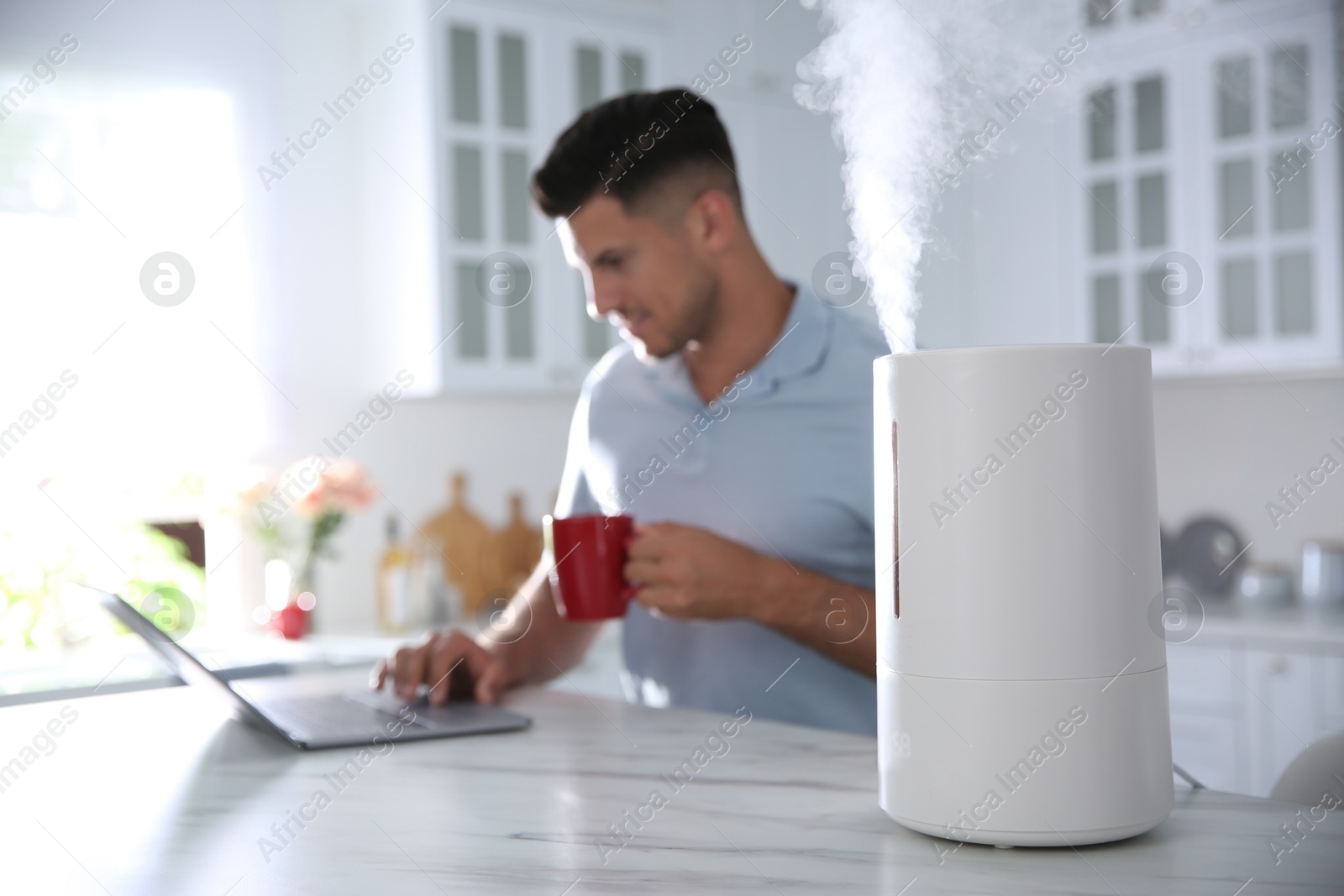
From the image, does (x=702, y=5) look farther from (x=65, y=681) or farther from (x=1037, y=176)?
(x=65, y=681)

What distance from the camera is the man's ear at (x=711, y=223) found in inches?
65.2

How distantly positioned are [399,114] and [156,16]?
0.59 meters

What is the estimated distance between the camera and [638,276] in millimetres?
1586

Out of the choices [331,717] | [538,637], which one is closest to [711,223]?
[538,637]

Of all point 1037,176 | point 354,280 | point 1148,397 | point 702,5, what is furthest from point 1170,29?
point 1148,397

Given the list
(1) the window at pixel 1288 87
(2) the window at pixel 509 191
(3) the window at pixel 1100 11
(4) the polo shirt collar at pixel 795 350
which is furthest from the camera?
(3) the window at pixel 1100 11

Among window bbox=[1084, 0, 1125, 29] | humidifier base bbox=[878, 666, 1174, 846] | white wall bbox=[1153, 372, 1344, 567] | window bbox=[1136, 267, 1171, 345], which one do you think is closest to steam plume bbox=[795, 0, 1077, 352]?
humidifier base bbox=[878, 666, 1174, 846]

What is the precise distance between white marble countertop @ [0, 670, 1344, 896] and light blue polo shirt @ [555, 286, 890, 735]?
1.07ft

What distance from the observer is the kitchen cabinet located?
2.73 m

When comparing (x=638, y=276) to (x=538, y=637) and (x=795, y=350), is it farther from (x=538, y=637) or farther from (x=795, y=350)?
(x=538, y=637)

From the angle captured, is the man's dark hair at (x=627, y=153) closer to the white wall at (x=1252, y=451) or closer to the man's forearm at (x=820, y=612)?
the man's forearm at (x=820, y=612)

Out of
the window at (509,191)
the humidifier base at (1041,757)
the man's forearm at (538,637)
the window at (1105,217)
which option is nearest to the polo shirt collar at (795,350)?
the man's forearm at (538,637)

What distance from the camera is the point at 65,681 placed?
1986 millimetres

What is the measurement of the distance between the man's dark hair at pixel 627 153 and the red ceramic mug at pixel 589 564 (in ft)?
1.92
